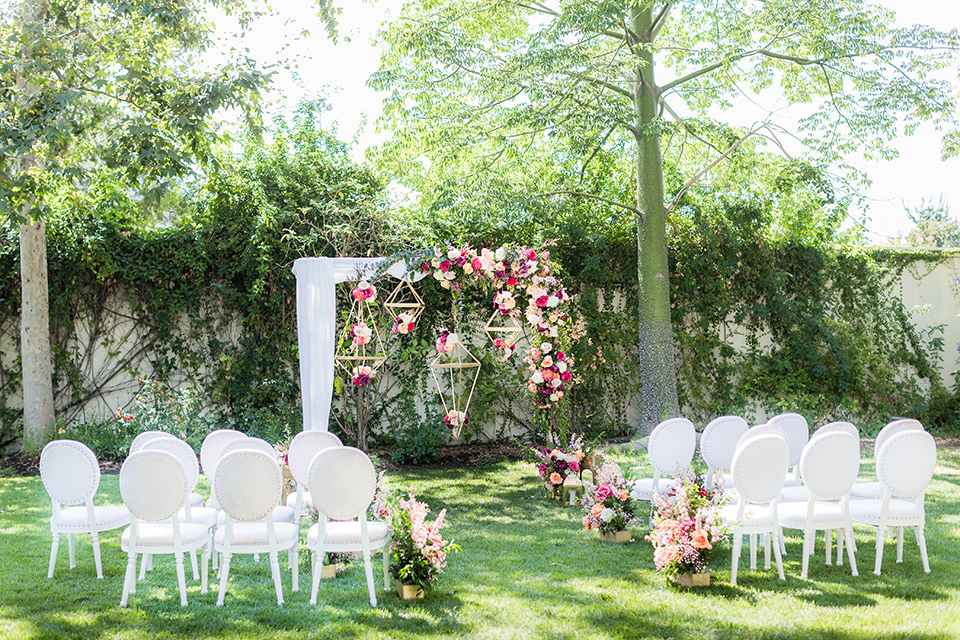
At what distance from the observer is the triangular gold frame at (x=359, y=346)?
23.1 feet

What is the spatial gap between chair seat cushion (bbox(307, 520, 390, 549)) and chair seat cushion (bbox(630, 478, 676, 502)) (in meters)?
2.00

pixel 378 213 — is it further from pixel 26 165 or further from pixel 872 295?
pixel 872 295

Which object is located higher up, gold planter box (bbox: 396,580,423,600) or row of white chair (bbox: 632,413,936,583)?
row of white chair (bbox: 632,413,936,583)

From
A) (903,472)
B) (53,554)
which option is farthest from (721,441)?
(53,554)

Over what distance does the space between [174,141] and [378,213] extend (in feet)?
9.24

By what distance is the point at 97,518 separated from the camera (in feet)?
14.4

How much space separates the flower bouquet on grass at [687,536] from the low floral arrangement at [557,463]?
220cm

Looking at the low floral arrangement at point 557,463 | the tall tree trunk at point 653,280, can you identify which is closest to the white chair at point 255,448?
the low floral arrangement at point 557,463

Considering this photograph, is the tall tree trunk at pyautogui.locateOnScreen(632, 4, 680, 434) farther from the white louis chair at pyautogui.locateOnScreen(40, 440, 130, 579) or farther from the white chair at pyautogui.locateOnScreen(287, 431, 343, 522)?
the white louis chair at pyautogui.locateOnScreen(40, 440, 130, 579)

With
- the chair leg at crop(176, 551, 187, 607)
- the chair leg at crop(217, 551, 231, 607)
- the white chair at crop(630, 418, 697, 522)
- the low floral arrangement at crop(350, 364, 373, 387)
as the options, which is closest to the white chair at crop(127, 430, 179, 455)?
the chair leg at crop(176, 551, 187, 607)

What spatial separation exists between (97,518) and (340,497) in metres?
1.63

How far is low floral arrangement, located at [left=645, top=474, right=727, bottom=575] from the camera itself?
3.91m

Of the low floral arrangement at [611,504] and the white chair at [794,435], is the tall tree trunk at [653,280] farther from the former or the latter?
the low floral arrangement at [611,504]

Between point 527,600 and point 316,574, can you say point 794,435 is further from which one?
point 316,574
